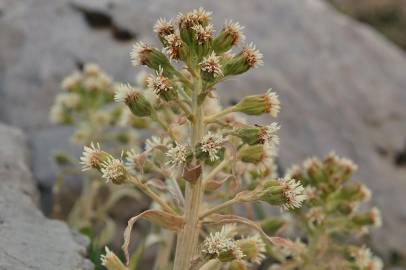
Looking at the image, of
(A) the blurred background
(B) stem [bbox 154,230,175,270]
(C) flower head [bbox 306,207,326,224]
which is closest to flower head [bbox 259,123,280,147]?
(C) flower head [bbox 306,207,326,224]

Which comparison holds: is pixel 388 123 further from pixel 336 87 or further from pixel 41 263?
pixel 41 263

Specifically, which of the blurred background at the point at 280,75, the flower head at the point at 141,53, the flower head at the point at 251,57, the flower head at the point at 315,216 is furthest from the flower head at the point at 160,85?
the blurred background at the point at 280,75

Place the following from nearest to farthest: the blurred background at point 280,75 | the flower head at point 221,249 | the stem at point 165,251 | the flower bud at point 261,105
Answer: the flower head at point 221,249 < the flower bud at point 261,105 < the stem at point 165,251 < the blurred background at point 280,75

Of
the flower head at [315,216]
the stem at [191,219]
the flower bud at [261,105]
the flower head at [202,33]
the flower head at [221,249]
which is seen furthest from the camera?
the flower head at [315,216]

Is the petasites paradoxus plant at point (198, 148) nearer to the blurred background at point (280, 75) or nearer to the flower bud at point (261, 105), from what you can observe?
the flower bud at point (261, 105)

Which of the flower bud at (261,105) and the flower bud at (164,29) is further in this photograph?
the flower bud at (261,105)

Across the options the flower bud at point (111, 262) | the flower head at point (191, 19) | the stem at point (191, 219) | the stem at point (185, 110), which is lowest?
the flower bud at point (111, 262)

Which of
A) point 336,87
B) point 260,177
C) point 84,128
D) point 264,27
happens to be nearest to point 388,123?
point 336,87

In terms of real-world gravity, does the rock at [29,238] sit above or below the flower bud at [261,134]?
below
